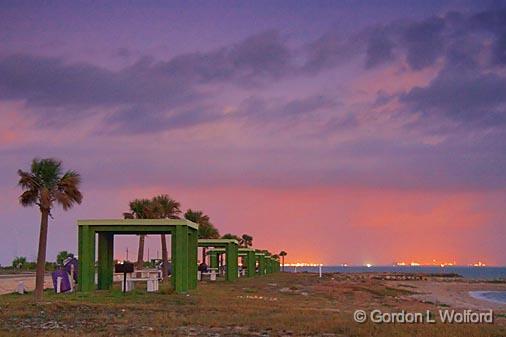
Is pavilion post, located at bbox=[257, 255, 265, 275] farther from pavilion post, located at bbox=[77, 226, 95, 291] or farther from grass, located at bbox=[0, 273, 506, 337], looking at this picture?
grass, located at bbox=[0, 273, 506, 337]

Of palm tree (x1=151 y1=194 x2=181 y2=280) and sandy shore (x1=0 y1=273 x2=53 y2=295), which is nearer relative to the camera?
sandy shore (x1=0 y1=273 x2=53 y2=295)

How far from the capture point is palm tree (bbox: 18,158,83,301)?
94.3 feet

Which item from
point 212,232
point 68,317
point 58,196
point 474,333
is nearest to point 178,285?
point 58,196

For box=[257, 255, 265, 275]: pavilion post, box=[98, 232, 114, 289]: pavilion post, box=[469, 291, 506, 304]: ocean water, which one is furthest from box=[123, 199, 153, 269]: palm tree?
box=[257, 255, 265, 275]: pavilion post

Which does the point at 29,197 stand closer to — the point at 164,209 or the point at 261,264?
the point at 164,209

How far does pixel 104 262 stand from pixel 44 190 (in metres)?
10.1

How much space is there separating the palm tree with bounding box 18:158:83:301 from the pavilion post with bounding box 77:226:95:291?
377 cm

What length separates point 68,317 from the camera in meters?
21.3

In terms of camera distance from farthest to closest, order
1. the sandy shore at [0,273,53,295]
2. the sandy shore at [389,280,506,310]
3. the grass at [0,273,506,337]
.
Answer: the sandy shore at [389,280,506,310]
the sandy shore at [0,273,53,295]
the grass at [0,273,506,337]

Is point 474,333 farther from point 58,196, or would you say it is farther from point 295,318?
point 58,196

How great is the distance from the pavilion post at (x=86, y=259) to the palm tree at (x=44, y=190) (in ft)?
12.4

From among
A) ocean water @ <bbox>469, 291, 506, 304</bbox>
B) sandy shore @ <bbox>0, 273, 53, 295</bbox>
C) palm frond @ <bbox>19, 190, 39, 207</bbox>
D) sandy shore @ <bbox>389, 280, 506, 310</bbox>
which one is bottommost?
ocean water @ <bbox>469, 291, 506, 304</bbox>

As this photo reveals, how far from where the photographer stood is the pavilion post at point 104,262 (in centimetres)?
3759

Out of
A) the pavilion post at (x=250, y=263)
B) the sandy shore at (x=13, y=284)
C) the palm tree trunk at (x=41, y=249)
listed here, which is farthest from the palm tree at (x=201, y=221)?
the palm tree trunk at (x=41, y=249)
